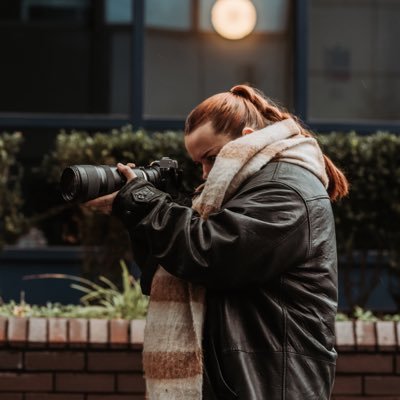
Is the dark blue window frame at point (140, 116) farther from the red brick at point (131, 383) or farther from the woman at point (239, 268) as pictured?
the woman at point (239, 268)

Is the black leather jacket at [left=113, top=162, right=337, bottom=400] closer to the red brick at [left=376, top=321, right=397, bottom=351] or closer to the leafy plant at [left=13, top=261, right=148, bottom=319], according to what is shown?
the red brick at [left=376, top=321, right=397, bottom=351]

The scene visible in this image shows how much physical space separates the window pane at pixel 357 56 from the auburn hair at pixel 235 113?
16.3 feet

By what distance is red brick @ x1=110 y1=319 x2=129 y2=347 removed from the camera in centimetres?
491

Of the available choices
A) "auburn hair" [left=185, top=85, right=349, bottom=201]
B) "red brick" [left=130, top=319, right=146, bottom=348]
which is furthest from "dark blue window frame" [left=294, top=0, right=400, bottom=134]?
"auburn hair" [left=185, top=85, right=349, bottom=201]

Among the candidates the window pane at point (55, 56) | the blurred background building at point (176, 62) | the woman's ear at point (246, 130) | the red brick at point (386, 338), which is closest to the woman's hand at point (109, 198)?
the woman's ear at point (246, 130)

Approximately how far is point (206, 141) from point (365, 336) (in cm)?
264

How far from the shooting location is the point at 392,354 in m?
5.01

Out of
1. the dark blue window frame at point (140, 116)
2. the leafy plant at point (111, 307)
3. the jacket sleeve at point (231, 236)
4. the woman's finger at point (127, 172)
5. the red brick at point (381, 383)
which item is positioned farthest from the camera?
the dark blue window frame at point (140, 116)

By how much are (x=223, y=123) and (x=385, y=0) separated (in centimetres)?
537

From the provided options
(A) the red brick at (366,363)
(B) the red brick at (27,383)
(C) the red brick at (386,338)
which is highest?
(C) the red brick at (386,338)

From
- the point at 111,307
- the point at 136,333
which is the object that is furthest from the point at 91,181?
the point at 111,307

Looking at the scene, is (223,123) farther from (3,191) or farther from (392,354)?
(3,191)

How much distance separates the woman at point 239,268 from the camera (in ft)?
7.97

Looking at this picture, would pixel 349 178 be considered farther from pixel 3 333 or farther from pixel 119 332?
pixel 3 333
